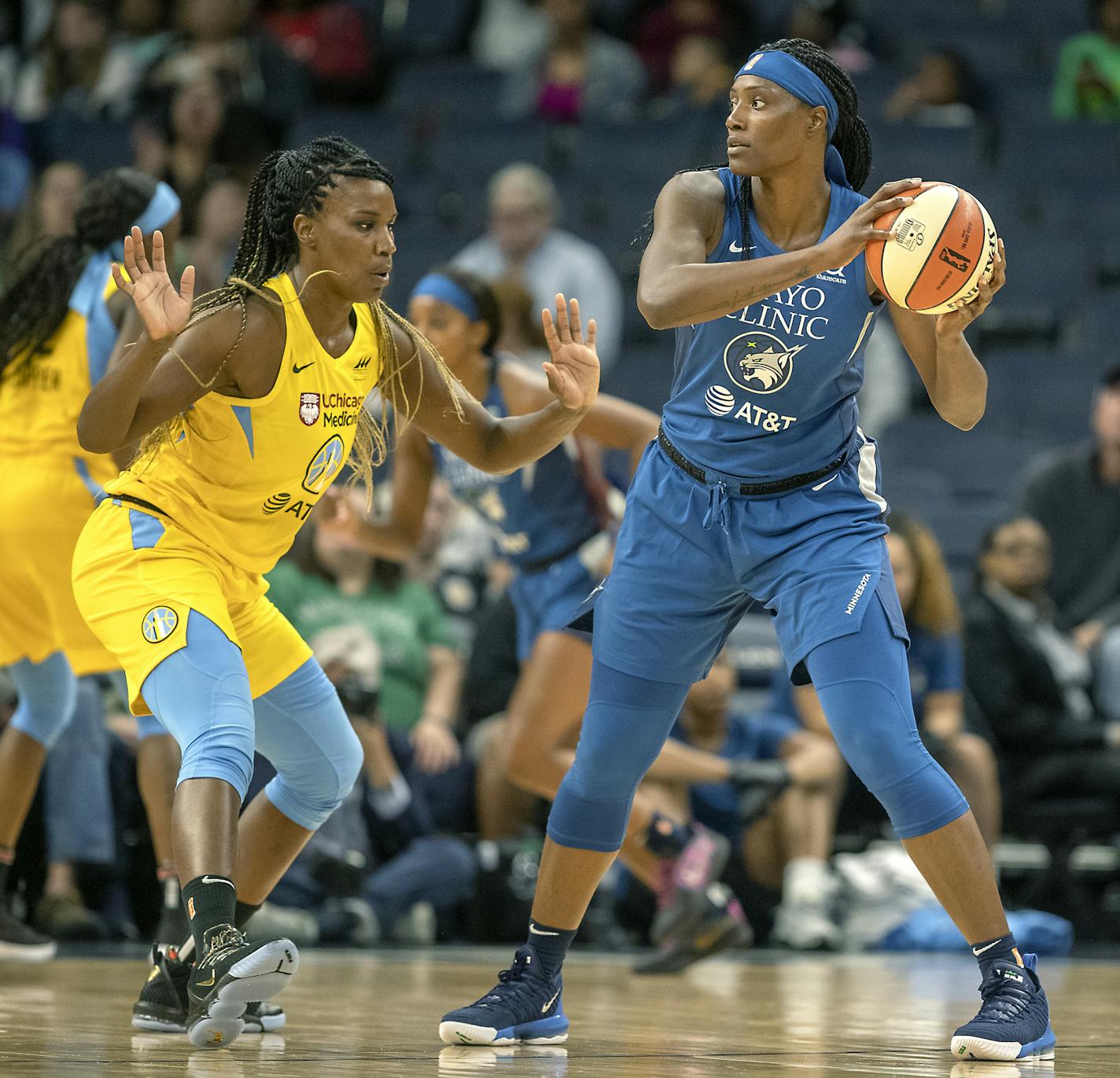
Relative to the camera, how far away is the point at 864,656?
11.9 ft

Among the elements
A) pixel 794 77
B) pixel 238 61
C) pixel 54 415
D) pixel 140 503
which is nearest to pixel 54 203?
pixel 238 61

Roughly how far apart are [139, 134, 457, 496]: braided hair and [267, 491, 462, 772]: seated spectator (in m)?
3.14

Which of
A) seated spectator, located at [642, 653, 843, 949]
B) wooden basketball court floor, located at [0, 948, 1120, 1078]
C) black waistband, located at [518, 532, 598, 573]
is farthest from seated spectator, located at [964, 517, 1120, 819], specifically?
black waistband, located at [518, 532, 598, 573]

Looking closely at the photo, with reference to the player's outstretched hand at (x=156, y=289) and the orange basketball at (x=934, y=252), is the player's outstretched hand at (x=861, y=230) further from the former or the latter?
the player's outstretched hand at (x=156, y=289)

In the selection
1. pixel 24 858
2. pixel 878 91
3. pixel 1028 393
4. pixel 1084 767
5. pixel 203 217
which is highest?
pixel 878 91

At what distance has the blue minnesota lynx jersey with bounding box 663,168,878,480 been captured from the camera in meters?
3.74

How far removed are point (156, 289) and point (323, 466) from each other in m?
0.53

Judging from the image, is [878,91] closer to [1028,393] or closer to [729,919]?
[1028,393]

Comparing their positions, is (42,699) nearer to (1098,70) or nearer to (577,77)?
(577,77)

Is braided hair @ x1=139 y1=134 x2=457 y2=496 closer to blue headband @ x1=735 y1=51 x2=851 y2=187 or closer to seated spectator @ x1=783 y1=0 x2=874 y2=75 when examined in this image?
blue headband @ x1=735 y1=51 x2=851 y2=187

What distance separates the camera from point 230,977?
3.30 metres

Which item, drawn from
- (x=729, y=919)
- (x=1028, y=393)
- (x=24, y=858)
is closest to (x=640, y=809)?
(x=729, y=919)

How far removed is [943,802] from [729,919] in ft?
7.80

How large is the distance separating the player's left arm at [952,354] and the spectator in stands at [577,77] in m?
7.57
